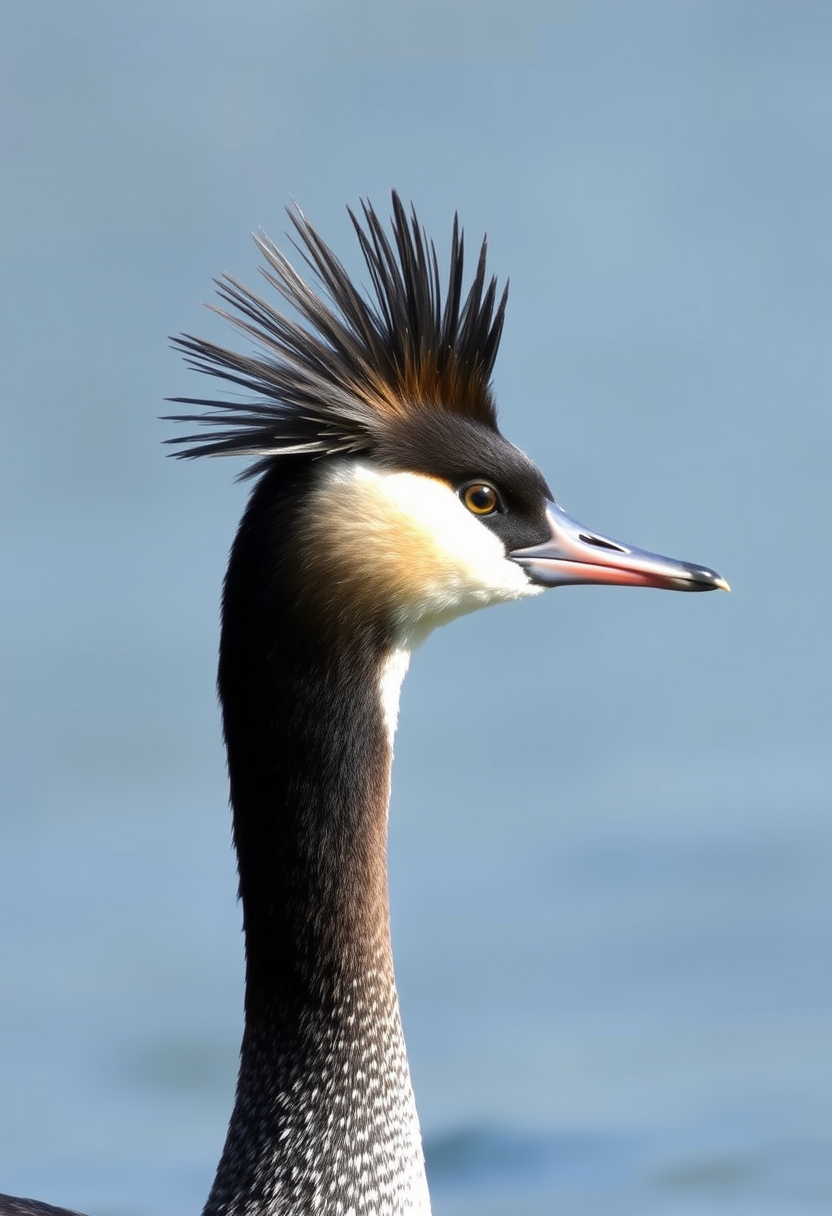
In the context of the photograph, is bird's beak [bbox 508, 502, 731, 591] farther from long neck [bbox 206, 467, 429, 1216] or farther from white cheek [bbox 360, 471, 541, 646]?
long neck [bbox 206, 467, 429, 1216]

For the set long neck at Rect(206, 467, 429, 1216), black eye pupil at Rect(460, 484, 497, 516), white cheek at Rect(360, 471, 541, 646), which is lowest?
long neck at Rect(206, 467, 429, 1216)

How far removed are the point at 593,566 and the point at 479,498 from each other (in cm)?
35

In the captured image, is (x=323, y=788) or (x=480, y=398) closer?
(x=323, y=788)

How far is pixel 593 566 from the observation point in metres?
6.39

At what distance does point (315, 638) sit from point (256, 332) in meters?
0.77

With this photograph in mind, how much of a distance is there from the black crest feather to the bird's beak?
1.14 ft

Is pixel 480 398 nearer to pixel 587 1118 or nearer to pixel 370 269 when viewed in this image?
pixel 370 269

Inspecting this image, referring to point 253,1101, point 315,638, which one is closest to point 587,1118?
point 253,1101

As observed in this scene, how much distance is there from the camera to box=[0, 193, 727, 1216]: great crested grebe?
5.89 metres

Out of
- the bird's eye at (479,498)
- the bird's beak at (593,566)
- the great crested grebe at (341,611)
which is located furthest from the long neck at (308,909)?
the bird's beak at (593,566)

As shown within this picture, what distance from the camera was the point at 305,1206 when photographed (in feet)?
20.0

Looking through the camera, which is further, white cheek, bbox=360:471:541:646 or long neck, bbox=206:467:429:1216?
white cheek, bbox=360:471:541:646

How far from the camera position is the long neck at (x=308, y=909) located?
5.87 m

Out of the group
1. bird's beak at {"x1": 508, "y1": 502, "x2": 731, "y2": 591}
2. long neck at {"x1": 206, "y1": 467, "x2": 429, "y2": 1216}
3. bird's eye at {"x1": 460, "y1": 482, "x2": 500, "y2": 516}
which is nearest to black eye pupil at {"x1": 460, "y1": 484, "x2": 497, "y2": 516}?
bird's eye at {"x1": 460, "y1": 482, "x2": 500, "y2": 516}
